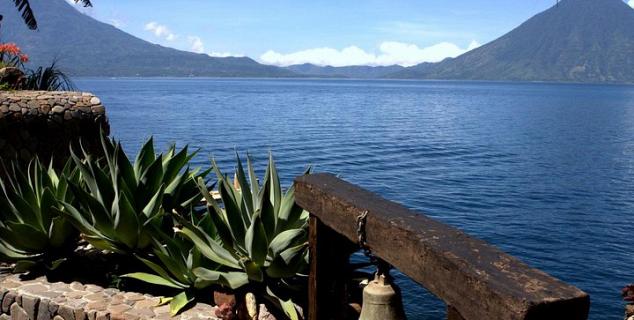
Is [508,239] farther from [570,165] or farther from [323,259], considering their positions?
[570,165]

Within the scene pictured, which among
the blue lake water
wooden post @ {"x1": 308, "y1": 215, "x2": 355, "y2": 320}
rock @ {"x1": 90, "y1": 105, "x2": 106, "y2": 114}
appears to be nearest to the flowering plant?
rock @ {"x1": 90, "y1": 105, "x2": 106, "y2": 114}

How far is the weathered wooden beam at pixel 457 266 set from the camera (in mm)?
2162

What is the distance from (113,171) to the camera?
22.5 ft

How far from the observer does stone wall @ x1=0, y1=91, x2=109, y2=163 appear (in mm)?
9875

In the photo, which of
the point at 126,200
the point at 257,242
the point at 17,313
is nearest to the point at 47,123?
the point at 17,313

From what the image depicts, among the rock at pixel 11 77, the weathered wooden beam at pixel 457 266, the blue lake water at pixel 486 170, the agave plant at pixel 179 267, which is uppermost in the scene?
the rock at pixel 11 77

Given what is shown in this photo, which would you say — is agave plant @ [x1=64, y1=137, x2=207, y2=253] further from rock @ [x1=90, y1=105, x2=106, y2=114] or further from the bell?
rock @ [x1=90, y1=105, x2=106, y2=114]

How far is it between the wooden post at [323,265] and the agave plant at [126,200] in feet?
8.12

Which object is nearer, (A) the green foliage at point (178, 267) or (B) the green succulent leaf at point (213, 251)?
(B) the green succulent leaf at point (213, 251)

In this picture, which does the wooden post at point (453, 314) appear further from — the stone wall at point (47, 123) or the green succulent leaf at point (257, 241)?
the stone wall at point (47, 123)

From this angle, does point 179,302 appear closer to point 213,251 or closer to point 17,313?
point 213,251

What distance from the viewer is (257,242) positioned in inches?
220

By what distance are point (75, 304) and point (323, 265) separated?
298 centimetres

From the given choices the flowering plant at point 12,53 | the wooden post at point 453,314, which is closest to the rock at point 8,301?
the wooden post at point 453,314
